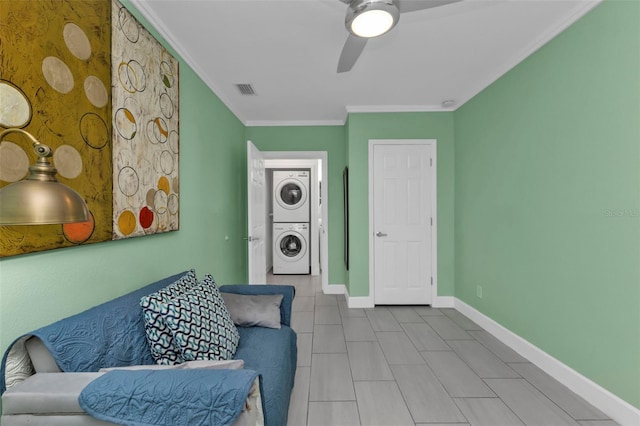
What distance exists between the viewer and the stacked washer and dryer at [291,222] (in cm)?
597

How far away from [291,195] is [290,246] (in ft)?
3.29

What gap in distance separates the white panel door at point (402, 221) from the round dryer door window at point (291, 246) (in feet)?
7.90

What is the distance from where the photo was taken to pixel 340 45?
7.63ft

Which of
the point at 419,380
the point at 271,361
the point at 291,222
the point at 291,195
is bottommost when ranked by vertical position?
the point at 419,380

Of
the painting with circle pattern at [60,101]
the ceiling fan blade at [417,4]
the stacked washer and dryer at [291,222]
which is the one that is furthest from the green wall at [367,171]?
the painting with circle pattern at [60,101]

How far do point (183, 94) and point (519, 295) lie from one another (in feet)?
10.5

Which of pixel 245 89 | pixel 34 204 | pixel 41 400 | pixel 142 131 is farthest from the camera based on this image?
pixel 245 89

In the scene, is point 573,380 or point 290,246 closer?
point 573,380

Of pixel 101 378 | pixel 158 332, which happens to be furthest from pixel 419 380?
pixel 101 378

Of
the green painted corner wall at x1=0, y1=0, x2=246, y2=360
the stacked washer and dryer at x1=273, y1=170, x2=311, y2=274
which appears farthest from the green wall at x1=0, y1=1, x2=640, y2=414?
the stacked washer and dryer at x1=273, y1=170, x2=311, y2=274

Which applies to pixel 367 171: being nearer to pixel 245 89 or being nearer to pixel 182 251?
pixel 245 89

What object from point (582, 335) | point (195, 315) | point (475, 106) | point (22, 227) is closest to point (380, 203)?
point (475, 106)

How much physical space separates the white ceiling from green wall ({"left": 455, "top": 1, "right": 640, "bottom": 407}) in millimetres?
267

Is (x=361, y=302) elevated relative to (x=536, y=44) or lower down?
lower down
